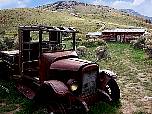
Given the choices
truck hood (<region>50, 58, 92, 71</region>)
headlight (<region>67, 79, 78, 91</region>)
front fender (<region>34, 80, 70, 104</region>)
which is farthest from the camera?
truck hood (<region>50, 58, 92, 71</region>)

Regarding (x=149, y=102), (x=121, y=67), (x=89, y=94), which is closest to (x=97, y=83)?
(x=89, y=94)

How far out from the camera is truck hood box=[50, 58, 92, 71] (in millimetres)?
11823

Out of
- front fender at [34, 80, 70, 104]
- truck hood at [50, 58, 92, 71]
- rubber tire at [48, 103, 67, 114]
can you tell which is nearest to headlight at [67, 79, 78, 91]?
front fender at [34, 80, 70, 104]

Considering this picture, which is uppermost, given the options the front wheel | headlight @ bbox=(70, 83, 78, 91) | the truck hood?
the truck hood

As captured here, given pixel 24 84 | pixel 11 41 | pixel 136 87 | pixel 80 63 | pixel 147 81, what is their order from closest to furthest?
1. pixel 80 63
2. pixel 24 84
3. pixel 136 87
4. pixel 147 81
5. pixel 11 41

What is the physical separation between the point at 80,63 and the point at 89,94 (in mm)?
1182

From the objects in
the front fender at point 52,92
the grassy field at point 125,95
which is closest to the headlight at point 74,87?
the front fender at point 52,92

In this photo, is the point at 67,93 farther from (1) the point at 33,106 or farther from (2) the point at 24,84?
(2) the point at 24,84

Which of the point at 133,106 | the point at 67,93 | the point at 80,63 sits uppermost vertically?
the point at 80,63

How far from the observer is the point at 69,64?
12141mm

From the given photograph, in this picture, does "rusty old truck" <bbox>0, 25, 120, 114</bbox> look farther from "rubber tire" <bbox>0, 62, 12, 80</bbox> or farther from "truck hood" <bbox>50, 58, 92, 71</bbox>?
"rubber tire" <bbox>0, 62, 12, 80</bbox>

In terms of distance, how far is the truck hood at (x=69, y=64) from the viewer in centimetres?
1182

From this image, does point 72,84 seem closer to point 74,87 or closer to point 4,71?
point 74,87

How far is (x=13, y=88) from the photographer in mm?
15375
